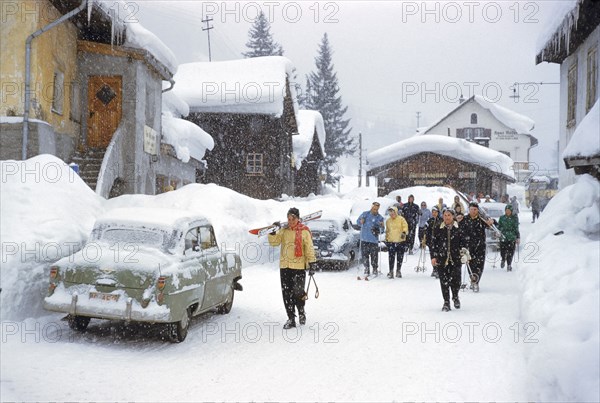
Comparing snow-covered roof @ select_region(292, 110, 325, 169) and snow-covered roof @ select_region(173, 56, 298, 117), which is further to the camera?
snow-covered roof @ select_region(292, 110, 325, 169)

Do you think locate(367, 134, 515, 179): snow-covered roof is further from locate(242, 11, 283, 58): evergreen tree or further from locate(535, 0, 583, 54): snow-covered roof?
locate(242, 11, 283, 58): evergreen tree

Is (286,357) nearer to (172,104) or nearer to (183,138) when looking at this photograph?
(183,138)

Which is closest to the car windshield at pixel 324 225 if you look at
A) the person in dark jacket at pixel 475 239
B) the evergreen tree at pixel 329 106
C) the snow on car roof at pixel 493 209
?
the person in dark jacket at pixel 475 239

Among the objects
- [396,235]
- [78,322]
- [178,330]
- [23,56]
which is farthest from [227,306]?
[23,56]

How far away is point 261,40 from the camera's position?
229ft

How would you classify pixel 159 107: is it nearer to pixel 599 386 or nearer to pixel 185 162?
pixel 185 162

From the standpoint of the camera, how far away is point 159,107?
2233 cm

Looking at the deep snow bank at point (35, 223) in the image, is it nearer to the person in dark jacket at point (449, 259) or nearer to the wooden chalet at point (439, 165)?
the person in dark jacket at point (449, 259)

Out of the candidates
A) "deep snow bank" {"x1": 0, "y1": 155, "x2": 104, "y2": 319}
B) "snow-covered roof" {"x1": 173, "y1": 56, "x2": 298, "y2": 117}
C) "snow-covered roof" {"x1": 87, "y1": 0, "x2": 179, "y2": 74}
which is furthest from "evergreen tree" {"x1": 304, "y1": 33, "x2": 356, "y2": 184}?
"deep snow bank" {"x1": 0, "y1": 155, "x2": 104, "y2": 319}

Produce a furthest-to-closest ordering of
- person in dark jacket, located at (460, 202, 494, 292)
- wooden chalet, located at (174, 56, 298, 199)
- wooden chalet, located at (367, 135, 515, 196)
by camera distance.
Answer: wooden chalet, located at (367, 135, 515, 196) < wooden chalet, located at (174, 56, 298, 199) < person in dark jacket, located at (460, 202, 494, 292)

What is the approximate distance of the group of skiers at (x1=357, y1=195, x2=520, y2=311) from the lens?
10.7 metres

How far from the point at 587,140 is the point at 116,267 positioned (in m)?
7.34

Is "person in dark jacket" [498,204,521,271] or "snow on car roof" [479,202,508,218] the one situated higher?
"snow on car roof" [479,202,508,218]

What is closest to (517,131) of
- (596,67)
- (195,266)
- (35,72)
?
(596,67)
